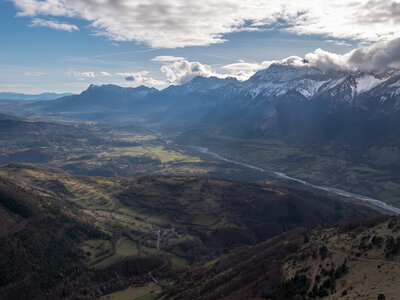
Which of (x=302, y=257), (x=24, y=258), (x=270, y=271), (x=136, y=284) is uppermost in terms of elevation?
(x=302, y=257)

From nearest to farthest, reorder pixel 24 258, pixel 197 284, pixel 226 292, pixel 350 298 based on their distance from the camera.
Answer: pixel 350 298, pixel 226 292, pixel 197 284, pixel 24 258

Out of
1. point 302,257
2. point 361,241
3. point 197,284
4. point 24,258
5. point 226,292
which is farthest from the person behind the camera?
point 24,258

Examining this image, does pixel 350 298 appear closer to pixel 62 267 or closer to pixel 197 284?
pixel 197 284

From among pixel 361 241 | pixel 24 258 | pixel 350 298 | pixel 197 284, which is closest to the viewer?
pixel 350 298

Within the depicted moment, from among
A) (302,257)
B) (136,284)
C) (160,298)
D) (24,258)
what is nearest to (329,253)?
(302,257)

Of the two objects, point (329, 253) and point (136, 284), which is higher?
point (329, 253)

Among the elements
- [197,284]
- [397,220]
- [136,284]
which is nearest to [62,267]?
[136,284]

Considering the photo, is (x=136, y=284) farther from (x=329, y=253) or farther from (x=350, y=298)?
(x=350, y=298)

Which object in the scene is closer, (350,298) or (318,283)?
(350,298)

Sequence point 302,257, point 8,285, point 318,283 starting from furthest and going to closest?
point 8,285, point 302,257, point 318,283
